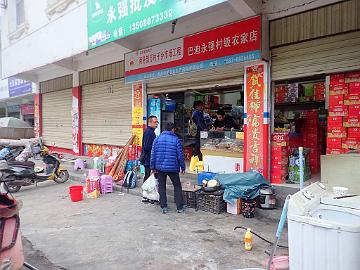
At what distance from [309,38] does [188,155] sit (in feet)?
18.4

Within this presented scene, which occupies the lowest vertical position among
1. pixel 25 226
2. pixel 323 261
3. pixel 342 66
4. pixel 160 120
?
pixel 25 226

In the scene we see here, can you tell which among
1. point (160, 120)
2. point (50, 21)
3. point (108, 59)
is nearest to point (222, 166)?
point (160, 120)

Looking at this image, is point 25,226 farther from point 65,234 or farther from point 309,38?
point 309,38

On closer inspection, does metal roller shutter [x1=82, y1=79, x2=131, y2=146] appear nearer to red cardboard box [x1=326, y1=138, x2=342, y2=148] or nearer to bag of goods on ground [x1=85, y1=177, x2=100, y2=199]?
bag of goods on ground [x1=85, y1=177, x2=100, y2=199]

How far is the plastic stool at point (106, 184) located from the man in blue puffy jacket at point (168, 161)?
2.15m

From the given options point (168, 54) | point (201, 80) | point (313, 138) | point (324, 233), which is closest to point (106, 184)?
point (201, 80)

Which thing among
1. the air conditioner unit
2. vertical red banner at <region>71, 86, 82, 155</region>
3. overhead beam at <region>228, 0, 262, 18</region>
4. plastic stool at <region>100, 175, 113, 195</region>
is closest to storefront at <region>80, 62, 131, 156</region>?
vertical red banner at <region>71, 86, 82, 155</region>

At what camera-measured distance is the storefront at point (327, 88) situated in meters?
5.41

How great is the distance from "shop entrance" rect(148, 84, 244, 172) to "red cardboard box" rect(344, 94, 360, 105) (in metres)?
2.31

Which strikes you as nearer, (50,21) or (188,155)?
(188,155)

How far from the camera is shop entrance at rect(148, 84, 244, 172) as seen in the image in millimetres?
7207

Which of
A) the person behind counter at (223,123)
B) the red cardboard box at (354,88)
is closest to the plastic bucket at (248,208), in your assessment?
the red cardboard box at (354,88)

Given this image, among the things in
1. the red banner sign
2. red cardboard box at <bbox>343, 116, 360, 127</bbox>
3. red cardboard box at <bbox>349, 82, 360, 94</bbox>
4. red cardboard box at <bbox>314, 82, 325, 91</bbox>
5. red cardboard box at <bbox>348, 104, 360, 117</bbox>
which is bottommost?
red cardboard box at <bbox>343, 116, 360, 127</bbox>

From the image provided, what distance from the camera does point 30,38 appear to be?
12.4 metres
